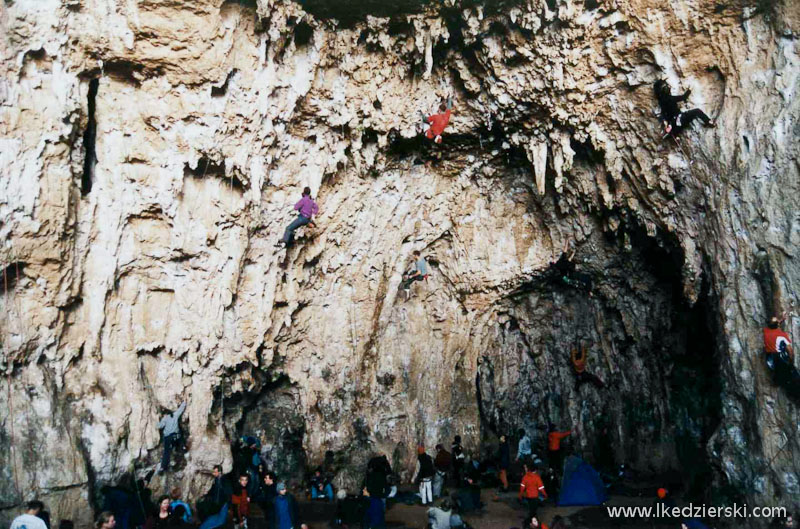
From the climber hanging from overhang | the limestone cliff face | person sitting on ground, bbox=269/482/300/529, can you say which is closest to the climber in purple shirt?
the limestone cliff face

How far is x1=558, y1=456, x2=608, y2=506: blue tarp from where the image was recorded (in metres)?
11.9

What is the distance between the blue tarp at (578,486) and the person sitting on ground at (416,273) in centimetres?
581

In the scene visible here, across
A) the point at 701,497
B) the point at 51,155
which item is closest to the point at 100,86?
the point at 51,155

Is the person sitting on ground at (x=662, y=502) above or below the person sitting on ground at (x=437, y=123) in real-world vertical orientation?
below

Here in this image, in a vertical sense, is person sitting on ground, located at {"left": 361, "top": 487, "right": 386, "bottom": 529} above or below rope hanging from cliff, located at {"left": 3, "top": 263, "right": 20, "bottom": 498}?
below

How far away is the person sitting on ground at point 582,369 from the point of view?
16500 mm

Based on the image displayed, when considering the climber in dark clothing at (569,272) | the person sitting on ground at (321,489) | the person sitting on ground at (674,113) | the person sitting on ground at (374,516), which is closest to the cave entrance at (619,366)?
the climber in dark clothing at (569,272)

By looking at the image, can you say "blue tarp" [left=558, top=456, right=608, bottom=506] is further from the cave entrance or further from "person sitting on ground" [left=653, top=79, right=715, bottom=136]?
"person sitting on ground" [left=653, top=79, right=715, bottom=136]

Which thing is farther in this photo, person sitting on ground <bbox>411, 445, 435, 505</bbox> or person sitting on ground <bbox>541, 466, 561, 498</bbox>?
person sitting on ground <bbox>541, 466, 561, 498</bbox>

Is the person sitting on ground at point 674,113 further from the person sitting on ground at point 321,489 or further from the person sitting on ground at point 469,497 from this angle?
the person sitting on ground at point 321,489

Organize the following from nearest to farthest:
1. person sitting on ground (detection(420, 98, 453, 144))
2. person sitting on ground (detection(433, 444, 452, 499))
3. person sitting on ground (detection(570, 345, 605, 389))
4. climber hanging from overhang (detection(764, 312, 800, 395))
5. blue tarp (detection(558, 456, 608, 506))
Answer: climber hanging from overhang (detection(764, 312, 800, 395)), blue tarp (detection(558, 456, 608, 506)), person sitting on ground (detection(433, 444, 452, 499)), person sitting on ground (detection(420, 98, 453, 144)), person sitting on ground (detection(570, 345, 605, 389))

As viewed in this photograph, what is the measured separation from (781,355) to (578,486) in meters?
4.58

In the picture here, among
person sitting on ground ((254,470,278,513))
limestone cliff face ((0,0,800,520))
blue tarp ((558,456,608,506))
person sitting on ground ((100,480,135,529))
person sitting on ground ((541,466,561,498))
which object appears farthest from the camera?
person sitting on ground ((541,466,561,498))

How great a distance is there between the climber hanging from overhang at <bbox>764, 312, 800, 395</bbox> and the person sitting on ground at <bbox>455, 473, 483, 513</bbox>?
6.07 m
